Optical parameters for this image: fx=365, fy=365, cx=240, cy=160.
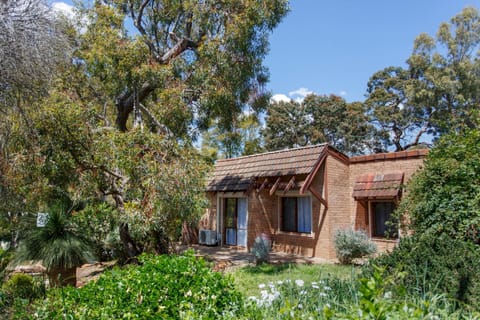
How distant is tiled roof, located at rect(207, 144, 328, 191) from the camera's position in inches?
599

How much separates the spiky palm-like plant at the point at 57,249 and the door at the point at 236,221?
9065 millimetres

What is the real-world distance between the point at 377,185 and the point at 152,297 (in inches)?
487

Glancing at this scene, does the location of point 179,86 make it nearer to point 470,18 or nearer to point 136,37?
point 136,37

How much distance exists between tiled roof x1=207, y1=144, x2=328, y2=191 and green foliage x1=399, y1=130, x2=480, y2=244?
665 cm

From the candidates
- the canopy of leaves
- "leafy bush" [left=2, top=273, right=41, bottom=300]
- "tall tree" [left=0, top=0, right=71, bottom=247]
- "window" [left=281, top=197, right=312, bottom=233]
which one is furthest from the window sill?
the canopy of leaves

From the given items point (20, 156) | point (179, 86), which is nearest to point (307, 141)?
point (179, 86)

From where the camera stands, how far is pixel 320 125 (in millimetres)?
32406

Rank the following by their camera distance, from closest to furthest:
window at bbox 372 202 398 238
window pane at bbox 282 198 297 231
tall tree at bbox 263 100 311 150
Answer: window at bbox 372 202 398 238 < window pane at bbox 282 198 297 231 < tall tree at bbox 263 100 311 150

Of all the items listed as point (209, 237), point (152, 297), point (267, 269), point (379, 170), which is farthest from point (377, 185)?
point (152, 297)

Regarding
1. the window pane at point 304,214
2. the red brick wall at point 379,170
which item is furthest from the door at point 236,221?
the red brick wall at point 379,170

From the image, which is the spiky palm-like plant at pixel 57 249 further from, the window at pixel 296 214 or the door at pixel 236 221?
the window at pixel 296 214

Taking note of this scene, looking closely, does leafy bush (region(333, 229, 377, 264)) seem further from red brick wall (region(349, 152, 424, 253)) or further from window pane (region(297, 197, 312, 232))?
window pane (region(297, 197, 312, 232))

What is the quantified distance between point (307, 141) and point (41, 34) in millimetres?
28884

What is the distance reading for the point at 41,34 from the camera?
5523 mm
